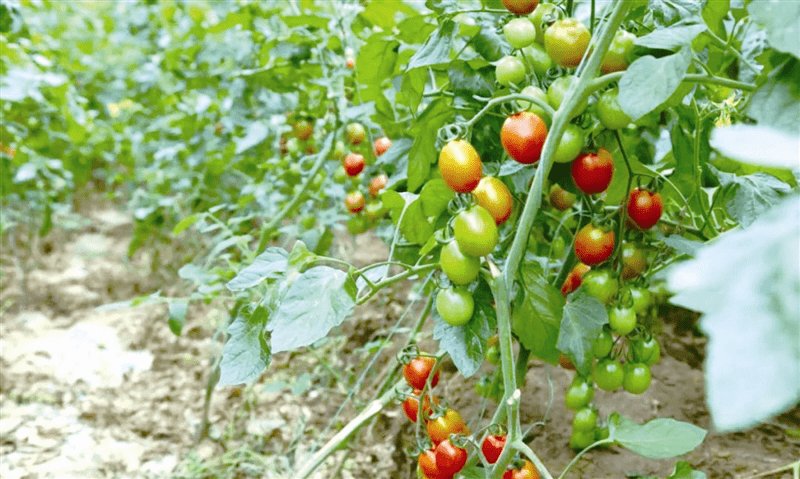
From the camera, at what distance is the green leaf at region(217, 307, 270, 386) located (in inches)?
30.8

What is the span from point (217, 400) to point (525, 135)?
62.6 inches

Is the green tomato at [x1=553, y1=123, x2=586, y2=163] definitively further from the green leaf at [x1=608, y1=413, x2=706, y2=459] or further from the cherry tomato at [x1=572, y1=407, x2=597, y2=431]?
the cherry tomato at [x1=572, y1=407, x2=597, y2=431]

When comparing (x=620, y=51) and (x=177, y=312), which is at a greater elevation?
(x=620, y=51)

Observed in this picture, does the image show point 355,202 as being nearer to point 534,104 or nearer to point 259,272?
point 259,272

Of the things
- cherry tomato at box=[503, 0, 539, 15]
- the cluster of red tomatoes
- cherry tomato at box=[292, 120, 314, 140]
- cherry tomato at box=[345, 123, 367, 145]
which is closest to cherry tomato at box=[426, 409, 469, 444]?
the cluster of red tomatoes

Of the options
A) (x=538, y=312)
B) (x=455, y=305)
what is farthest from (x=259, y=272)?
(x=538, y=312)

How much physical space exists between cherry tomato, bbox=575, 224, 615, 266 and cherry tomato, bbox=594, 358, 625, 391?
167 millimetres

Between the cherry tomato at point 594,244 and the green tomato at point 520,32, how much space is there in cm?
27

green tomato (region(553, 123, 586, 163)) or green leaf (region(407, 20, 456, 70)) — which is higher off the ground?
green leaf (region(407, 20, 456, 70))

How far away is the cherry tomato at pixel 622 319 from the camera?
0.85m

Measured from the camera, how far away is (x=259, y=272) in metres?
0.84

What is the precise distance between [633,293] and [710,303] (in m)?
0.65

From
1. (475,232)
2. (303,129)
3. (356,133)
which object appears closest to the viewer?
(475,232)

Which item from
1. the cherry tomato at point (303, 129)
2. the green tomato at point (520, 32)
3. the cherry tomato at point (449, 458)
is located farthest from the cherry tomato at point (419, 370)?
the cherry tomato at point (303, 129)
